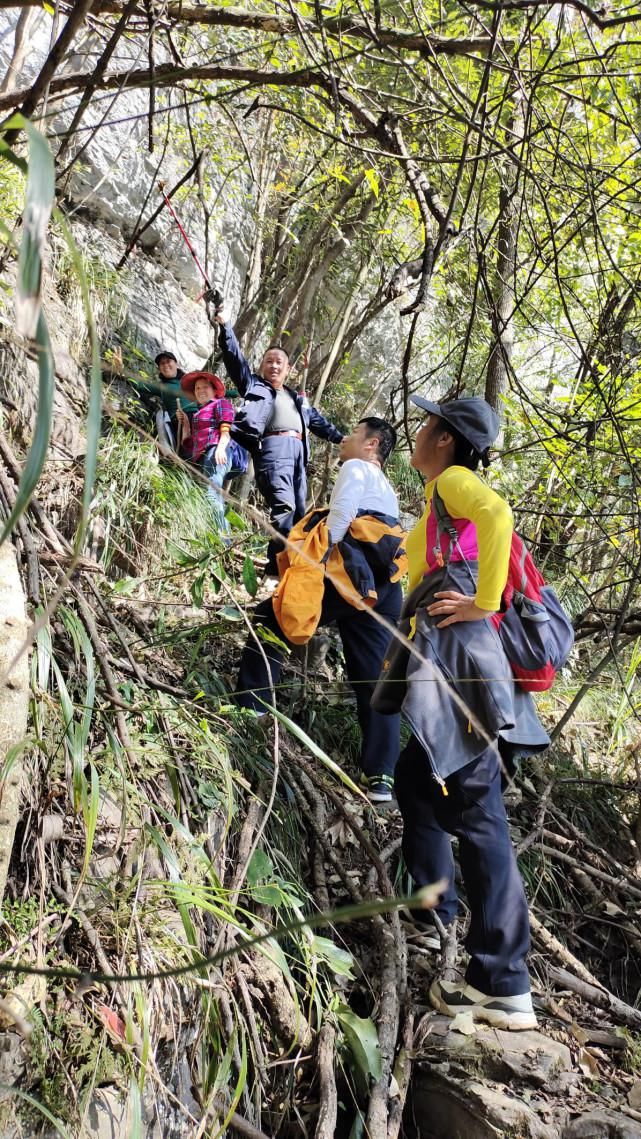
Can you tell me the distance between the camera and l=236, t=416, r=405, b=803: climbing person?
3.24m

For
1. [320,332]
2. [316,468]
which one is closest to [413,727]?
[316,468]

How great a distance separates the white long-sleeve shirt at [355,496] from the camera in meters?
3.29

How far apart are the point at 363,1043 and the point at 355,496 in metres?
2.09

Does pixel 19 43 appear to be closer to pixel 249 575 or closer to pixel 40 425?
pixel 249 575

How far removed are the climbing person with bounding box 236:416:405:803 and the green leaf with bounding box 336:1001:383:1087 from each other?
3.92 ft

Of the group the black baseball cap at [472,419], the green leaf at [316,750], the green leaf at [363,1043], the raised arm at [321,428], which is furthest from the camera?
the raised arm at [321,428]

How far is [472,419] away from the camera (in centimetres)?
260

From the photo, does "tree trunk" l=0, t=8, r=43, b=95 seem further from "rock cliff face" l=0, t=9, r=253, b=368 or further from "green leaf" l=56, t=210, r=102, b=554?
"green leaf" l=56, t=210, r=102, b=554

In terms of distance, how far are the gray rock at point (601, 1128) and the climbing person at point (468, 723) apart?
30 cm

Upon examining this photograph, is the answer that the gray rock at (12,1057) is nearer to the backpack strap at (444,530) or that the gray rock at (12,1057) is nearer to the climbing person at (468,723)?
the climbing person at (468,723)

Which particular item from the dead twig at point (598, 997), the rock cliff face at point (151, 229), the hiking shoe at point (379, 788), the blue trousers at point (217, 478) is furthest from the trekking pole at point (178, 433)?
the dead twig at point (598, 997)

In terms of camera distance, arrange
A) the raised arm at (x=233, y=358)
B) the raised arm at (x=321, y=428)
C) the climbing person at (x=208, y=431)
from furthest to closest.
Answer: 1. the raised arm at (x=321, y=428)
2. the climbing person at (x=208, y=431)
3. the raised arm at (x=233, y=358)

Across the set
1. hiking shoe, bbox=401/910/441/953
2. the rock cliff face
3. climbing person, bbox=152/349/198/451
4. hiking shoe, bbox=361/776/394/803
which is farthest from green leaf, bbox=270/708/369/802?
the rock cliff face

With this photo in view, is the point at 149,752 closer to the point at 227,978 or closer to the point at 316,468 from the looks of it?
the point at 227,978
